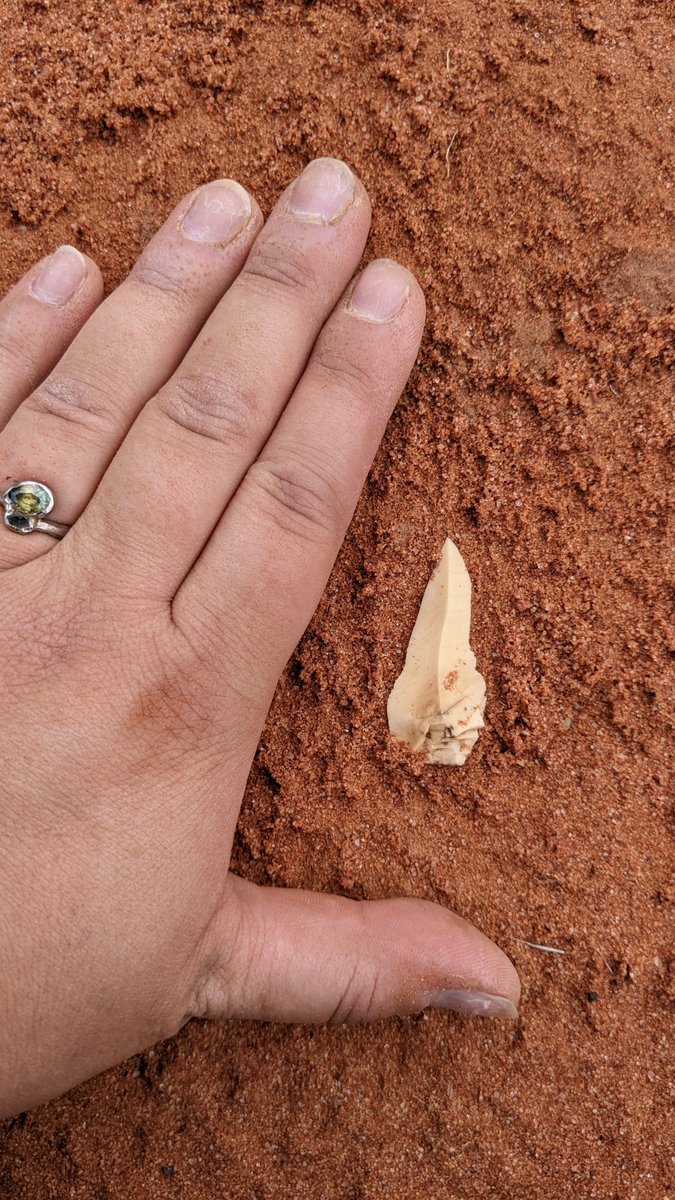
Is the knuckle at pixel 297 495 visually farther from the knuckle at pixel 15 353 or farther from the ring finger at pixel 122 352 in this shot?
the knuckle at pixel 15 353

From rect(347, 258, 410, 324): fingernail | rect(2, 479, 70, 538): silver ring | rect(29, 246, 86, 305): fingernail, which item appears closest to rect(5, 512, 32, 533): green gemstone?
rect(2, 479, 70, 538): silver ring

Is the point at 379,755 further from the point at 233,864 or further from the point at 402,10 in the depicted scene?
the point at 402,10

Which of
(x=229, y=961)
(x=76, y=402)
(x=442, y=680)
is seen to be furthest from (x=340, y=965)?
(x=76, y=402)

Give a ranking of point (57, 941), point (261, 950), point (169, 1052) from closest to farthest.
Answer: point (57, 941)
point (261, 950)
point (169, 1052)

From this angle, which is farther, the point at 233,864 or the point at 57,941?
the point at 233,864

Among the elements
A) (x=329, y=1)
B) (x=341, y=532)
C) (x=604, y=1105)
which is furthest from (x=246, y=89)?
(x=604, y=1105)

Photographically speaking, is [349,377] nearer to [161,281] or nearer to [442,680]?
[161,281]

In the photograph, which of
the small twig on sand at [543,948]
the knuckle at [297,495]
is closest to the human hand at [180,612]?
the knuckle at [297,495]
